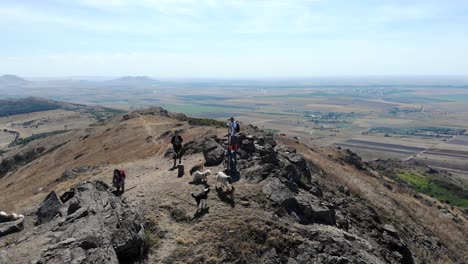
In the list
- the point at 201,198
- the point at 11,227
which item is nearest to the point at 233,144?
the point at 201,198

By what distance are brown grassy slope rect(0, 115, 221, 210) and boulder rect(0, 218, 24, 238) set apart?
56.5 ft

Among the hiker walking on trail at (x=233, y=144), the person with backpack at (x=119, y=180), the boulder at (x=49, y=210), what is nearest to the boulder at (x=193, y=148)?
the hiker walking on trail at (x=233, y=144)

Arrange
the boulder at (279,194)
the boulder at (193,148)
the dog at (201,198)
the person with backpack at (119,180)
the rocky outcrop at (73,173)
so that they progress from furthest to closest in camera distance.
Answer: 1. the rocky outcrop at (73,173)
2. the boulder at (193,148)
3. the person with backpack at (119,180)
4. the boulder at (279,194)
5. the dog at (201,198)

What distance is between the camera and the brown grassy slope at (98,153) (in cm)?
4102

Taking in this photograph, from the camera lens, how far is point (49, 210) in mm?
18656

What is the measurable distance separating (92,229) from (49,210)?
5.24 metres

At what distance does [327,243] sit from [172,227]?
7.41 m

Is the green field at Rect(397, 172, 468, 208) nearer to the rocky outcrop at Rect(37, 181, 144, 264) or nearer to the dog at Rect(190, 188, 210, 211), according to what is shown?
the dog at Rect(190, 188, 210, 211)

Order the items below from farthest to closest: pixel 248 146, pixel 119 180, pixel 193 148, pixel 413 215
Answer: pixel 413 215
pixel 193 148
pixel 248 146
pixel 119 180

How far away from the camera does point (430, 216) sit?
3812 centimetres

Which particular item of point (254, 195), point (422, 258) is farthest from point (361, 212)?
point (254, 195)

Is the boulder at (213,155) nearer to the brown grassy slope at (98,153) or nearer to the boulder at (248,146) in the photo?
the boulder at (248,146)

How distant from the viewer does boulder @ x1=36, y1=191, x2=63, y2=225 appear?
18.4 m

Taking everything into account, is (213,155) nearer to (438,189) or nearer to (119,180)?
(119,180)
